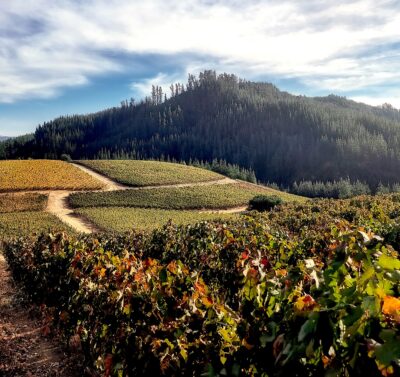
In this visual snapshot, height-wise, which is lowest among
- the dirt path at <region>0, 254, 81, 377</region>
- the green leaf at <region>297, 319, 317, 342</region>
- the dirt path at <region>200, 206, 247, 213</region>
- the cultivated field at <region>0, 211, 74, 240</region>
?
the dirt path at <region>200, 206, 247, 213</region>

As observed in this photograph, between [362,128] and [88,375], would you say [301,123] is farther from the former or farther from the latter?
[88,375]

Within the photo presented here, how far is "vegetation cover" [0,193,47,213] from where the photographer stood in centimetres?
5362

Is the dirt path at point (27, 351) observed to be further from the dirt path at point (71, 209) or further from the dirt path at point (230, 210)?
the dirt path at point (230, 210)

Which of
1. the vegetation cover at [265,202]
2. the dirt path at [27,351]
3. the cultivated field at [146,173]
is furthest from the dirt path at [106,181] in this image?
the dirt path at [27,351]

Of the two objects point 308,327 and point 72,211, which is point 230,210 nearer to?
point 72,211

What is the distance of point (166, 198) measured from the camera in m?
61.9

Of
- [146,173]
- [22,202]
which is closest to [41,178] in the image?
[22,202]

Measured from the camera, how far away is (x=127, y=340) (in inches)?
220

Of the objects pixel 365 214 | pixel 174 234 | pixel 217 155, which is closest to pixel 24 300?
pixel 174 234

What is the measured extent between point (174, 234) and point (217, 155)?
167117 mm

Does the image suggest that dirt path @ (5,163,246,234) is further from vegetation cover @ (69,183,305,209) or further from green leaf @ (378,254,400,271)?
green leaf @ (378,254,400,271)

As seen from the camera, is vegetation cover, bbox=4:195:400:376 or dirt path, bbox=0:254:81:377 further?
dirt path, bbox=0:254:81:377

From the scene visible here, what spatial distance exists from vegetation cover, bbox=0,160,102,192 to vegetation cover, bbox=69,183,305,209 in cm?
557

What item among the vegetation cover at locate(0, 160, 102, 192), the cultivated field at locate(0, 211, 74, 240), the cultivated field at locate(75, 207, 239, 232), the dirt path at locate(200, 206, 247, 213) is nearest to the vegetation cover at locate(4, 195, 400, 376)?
the cultivated field at locate(0, 211, 74, 240)
